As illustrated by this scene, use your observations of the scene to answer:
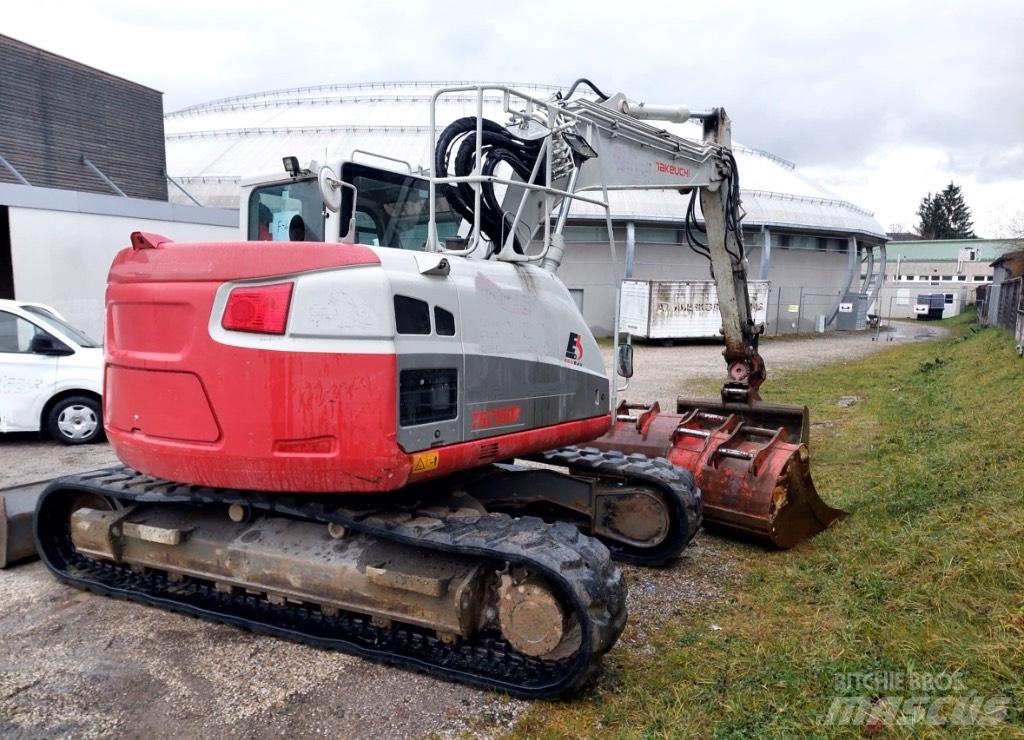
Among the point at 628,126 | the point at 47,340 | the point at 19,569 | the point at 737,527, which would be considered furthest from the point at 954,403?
the point at 47,340

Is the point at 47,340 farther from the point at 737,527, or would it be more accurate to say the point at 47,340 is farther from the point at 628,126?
the point at 737,527

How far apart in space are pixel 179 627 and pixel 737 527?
4003mm

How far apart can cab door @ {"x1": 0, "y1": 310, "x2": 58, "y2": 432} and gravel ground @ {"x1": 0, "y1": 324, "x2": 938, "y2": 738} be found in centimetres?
436

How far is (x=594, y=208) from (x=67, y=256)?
17595 millimetres

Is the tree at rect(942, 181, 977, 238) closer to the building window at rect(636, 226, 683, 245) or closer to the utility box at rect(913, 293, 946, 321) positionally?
the utility box at rect(913, 293, 946, 321)

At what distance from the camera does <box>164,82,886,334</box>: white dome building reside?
95.7ft

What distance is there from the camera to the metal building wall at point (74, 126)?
1702cm

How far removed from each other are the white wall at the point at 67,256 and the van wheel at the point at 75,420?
182 inches

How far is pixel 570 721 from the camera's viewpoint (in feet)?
11.6

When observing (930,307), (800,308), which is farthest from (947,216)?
(800,308)

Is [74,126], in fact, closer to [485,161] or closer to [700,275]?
[485,161]

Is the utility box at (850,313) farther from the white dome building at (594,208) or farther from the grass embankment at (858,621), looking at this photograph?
the grass embankment at (858,621)

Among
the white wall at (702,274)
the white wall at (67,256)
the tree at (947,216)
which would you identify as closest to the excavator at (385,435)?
the white wall at (67,256)

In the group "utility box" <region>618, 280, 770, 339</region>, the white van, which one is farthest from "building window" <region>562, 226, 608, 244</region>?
the white van
